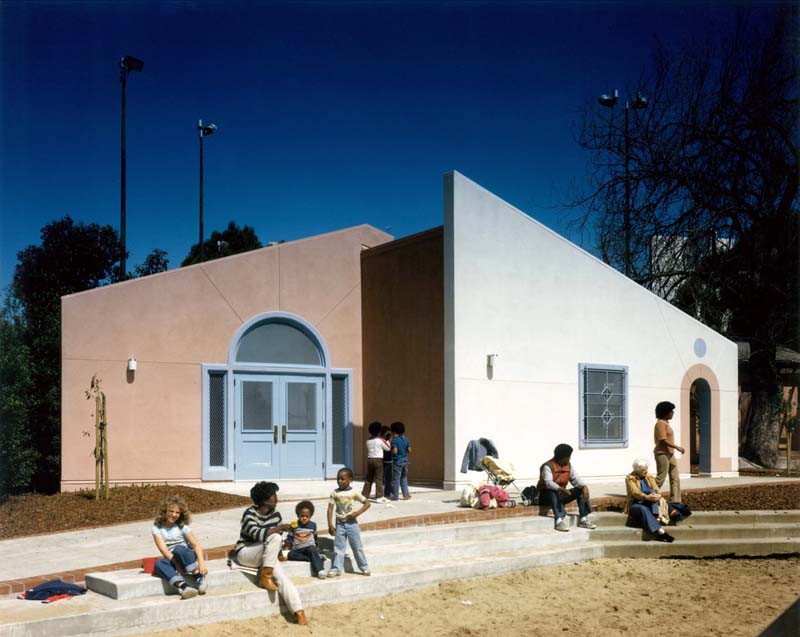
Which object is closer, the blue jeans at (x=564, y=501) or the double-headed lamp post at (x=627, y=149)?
the blue jeans at (x=564, y=501)

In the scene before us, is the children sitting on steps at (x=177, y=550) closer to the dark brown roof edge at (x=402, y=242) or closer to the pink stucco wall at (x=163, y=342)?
the pink stucco wall at (x=163, y=342)

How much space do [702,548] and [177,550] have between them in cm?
675

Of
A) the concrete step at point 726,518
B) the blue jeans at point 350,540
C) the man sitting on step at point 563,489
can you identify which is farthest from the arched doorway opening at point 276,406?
the blue jeans at point 350,540

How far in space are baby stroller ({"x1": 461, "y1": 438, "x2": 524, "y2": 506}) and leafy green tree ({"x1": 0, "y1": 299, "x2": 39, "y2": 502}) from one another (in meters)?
6.93

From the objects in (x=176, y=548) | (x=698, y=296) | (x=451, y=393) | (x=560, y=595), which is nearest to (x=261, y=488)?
(x=176, y=548)

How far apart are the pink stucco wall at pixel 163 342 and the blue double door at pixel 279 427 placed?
809 millimetres

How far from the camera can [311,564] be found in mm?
8000

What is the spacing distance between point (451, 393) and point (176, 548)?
749cm

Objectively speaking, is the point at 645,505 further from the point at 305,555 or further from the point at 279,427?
the point at 279,427

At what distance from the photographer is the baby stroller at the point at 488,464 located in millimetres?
12148

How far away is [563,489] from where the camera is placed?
10.9 meters

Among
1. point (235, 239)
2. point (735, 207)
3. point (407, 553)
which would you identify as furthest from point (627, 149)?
point (235, 239)

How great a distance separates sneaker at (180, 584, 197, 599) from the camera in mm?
6777

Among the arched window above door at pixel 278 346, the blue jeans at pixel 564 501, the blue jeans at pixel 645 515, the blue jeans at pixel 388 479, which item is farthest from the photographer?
the arched window above door at pixel 278 346
